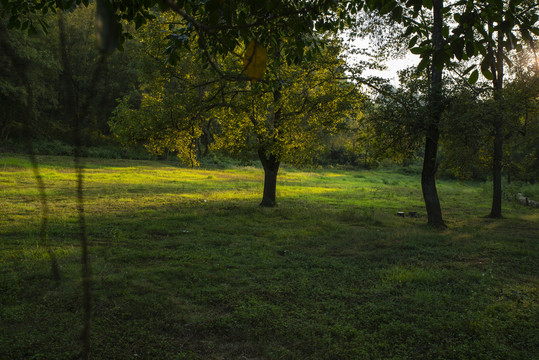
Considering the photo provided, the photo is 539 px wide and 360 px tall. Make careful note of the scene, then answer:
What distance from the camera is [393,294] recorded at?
587cm

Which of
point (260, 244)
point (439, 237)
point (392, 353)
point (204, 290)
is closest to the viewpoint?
point (392, 353)

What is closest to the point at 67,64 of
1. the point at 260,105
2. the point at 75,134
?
the point at 75,134

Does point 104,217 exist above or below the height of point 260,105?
below

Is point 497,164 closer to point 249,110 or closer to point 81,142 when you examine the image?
point 249,110

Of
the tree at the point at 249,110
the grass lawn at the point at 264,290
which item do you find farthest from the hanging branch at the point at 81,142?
the tree at the point at 249,110

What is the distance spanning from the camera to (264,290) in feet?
18.9

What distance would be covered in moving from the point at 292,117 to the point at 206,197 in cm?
642

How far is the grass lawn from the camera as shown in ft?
13.5

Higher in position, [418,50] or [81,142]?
[418,50]

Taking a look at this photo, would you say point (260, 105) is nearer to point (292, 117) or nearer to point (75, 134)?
point (292, 117)

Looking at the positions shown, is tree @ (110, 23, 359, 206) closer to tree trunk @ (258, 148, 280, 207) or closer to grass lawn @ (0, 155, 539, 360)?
tree trunk @ (258, 148, 280, 207)

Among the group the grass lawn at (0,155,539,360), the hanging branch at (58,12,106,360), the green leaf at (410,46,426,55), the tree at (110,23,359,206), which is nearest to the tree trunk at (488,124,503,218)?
the grass lawn at (0,155,539,360)

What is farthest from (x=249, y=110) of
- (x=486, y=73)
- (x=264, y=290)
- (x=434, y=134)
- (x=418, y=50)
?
(x=486, y=73)

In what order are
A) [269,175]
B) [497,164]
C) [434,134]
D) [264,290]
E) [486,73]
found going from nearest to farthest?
[486,73], [264,290], [434,134], [497,164], [269,175]
